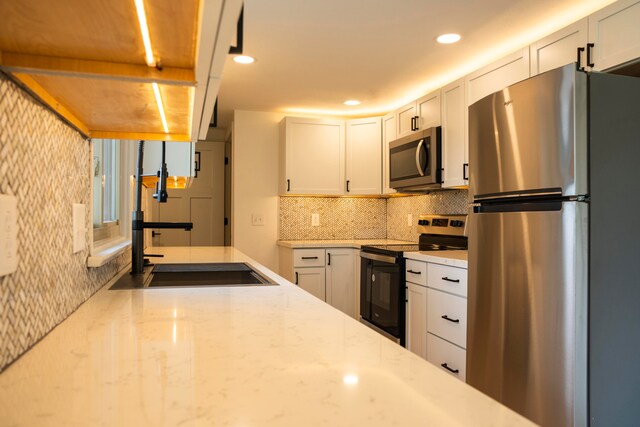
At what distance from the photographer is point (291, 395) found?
577 millimetres

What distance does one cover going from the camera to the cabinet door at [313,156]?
455 centimetres

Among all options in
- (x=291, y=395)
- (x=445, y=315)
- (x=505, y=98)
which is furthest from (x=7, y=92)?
(x=445, y=315)

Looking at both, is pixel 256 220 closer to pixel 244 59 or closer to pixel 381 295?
pixel 381 295

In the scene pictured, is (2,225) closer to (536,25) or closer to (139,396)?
(139,396)

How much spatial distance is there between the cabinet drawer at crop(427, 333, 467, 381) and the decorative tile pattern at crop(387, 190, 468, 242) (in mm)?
1184

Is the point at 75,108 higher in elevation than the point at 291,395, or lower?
higher

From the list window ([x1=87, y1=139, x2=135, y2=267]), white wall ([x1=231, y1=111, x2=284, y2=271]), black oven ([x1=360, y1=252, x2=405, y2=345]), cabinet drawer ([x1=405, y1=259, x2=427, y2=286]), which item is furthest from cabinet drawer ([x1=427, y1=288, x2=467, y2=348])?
white wall ([x1=231, y1=111, x2=284, y2=271])

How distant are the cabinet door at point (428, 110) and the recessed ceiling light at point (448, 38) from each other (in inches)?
24.7

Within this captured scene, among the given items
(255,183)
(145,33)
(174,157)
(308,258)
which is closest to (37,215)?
(145,33)

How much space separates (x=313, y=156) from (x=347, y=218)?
80 centimetres

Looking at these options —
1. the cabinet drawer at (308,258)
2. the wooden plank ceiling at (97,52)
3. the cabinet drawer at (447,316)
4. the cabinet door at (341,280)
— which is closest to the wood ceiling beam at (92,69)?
the wooden plank ceiling at (97,52)

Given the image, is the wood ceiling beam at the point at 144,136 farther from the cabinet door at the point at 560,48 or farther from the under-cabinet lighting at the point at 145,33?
the cabinet door at the point at 560,48

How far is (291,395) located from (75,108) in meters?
0.77

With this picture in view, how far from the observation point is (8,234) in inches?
26.5
